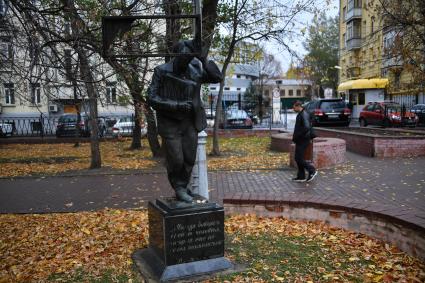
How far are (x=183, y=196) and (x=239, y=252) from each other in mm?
1095

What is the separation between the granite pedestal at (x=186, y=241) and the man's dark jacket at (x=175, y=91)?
3.04 feet

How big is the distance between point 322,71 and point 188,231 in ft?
216

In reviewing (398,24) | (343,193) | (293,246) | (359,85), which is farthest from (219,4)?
(359,85)

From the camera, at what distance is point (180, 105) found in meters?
4.62

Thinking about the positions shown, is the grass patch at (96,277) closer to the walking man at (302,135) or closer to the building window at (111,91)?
the building window at (111,91)

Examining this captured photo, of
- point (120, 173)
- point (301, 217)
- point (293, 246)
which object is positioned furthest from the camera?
point (120, 173)

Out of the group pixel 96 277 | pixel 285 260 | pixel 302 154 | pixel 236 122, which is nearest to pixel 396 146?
pixel 302 154

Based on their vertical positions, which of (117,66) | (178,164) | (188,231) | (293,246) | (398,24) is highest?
(398,24)

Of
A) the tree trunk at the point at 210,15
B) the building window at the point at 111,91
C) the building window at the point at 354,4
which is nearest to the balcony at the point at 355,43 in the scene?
the building window at the point at 354,4

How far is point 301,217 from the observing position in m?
6.59

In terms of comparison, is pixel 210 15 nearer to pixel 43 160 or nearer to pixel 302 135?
pixel 302 135

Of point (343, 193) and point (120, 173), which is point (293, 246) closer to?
point (343, 193)

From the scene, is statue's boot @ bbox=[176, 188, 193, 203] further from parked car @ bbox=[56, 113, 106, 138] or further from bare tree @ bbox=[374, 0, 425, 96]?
parked car @ bbox=[56, 113, 106, 138]

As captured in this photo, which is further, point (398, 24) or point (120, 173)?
point (398, 24)
